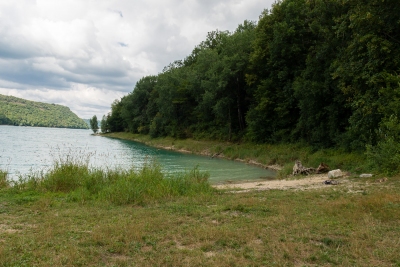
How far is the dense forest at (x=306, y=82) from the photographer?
57.7 feet

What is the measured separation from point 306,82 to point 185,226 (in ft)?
75.8

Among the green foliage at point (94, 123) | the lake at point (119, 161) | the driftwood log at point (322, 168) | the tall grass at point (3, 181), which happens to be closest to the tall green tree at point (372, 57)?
the driftwood log at point (322, 168)

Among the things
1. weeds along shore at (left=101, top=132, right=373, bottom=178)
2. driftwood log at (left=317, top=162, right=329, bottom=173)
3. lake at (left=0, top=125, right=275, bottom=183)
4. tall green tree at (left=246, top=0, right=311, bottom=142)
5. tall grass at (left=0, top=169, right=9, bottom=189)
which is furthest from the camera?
tall green tree at (left=246, top=0, right=311, bottom=142)

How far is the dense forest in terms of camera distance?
57.7ft

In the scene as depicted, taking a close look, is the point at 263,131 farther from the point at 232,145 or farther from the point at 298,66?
the point at 298,66

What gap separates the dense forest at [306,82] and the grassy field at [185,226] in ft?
28.2

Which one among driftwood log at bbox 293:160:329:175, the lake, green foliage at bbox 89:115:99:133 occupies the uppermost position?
green foliage at bbox 89:115:99:133

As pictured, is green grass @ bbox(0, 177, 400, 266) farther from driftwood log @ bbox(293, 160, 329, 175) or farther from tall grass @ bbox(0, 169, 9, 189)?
driftwood log @ bbox(293, 160, 329, 175)

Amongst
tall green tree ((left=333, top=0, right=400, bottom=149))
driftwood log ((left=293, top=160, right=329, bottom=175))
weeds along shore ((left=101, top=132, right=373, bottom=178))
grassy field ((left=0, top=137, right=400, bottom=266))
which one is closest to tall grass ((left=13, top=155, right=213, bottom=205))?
grassy field ((left=0, top=137, right=400, bottom=266))

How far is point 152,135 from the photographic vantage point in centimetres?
6650

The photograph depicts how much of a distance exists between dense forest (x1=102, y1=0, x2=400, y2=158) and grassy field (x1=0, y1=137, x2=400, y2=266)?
338 inches

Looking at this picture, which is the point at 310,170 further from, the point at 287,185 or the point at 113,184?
the point at 113,184

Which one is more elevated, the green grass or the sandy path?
the green grass

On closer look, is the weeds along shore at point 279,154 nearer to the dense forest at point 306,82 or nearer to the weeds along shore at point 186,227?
the dense forest at point 306,82
